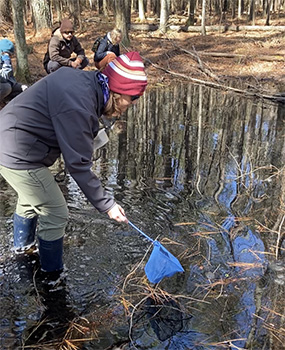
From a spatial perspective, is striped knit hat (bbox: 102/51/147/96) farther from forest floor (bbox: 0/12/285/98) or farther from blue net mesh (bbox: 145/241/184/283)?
forest floor (bbox: 0/12/285/98)

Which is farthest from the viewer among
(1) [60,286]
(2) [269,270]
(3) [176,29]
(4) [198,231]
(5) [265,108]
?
(3) [176,29]

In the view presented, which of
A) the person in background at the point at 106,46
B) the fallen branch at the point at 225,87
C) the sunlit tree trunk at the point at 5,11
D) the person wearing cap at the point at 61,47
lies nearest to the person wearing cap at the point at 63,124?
the person wearing cap at the point at 61,47

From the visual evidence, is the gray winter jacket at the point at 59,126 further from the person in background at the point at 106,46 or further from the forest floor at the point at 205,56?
the forest floor at the point at 205,56

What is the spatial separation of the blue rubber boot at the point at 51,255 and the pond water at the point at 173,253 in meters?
0.13

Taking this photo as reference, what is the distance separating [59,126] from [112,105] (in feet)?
1.31

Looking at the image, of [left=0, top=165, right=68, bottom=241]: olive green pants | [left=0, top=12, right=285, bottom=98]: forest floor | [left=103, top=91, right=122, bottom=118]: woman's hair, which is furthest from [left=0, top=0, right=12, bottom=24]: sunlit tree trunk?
[left=103, top=91, right=122, bottom=118]: woman's hair

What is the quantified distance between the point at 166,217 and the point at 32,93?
2217 mm

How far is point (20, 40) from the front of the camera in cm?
985

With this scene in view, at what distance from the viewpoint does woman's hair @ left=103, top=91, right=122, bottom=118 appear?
2598 mm

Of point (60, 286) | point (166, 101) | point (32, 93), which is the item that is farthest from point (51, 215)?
point (166, 101)

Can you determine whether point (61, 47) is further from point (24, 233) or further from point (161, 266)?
point (161, 266)

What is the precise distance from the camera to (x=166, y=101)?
9930 mm

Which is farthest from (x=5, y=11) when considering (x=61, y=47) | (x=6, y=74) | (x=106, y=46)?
(x=6, y=74)

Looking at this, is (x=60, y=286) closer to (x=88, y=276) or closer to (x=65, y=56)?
(x=88, y=276)
